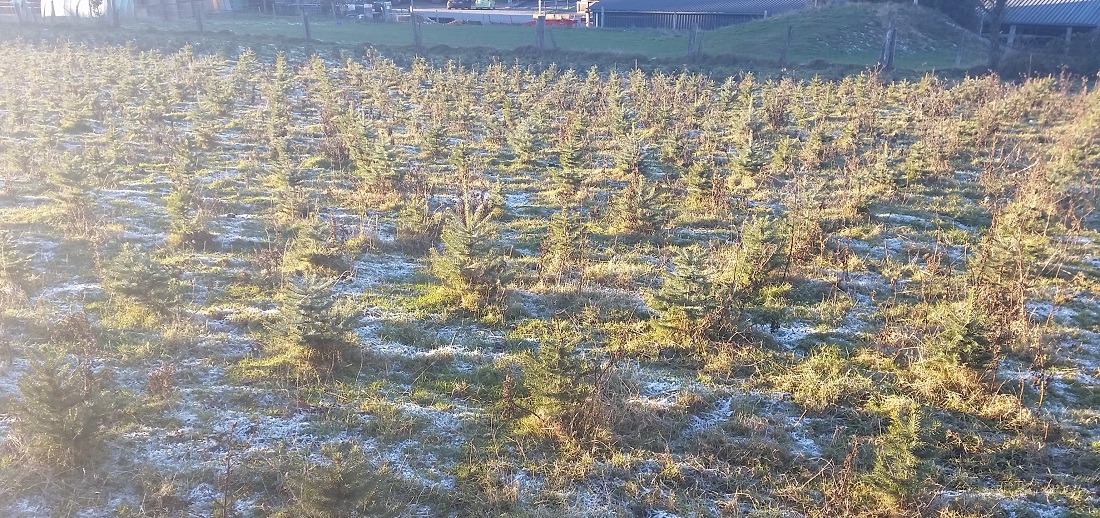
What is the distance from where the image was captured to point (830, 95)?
660 inches

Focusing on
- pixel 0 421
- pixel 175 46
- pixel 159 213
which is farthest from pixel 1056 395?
pixel 175 46

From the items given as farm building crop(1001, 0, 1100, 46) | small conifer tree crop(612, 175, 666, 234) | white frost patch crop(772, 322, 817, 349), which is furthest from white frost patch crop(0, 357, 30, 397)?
farm building crop(1001, 0, 1100, 46)

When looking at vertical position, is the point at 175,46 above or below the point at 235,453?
above

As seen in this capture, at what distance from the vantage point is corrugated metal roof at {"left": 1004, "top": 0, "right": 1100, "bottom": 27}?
2956 cm

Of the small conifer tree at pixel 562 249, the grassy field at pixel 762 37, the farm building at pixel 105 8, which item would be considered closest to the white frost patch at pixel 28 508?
the small conifer tree at pixel 562 249

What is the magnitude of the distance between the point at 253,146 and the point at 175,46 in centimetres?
1575

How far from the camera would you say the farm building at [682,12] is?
1398 inches

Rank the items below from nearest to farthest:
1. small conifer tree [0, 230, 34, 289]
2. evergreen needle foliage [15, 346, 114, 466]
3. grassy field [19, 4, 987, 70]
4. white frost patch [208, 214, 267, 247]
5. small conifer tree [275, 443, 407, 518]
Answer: small conifer tree [275, 443, 407, 518] → evergreen needle foliage [15, 346, 114, 466] → small conifer tree [0, 230, 34, 289] → white frost patch [208, 214, 267, 247] → grassy field [19, 4, 987, 70]

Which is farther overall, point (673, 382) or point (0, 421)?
point (673, 382)

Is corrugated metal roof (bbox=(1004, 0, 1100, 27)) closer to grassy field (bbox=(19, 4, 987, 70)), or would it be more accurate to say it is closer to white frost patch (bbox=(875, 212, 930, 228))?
grassy field (bbox=(19, 4, 987, 70))

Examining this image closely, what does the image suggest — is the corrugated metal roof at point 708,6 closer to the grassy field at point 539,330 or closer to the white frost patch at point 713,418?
the grassy field at point 539,330

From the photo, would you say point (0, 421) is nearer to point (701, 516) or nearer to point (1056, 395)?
point (701, 516)

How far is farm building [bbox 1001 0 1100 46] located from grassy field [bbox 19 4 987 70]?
2121 millimetres

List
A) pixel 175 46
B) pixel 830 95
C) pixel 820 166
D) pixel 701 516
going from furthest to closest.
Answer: pixel 175 46 < pixel 830 95 < pixel 820 166 < pixel 701 516
